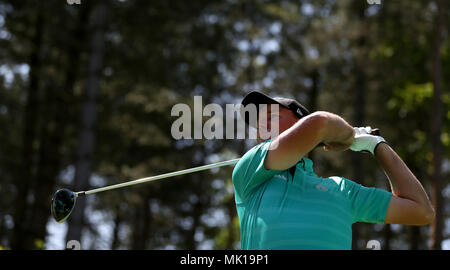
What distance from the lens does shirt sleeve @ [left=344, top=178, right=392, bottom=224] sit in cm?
284

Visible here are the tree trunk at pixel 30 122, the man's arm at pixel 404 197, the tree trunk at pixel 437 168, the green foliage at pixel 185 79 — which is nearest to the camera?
the man's arm at pixel 404 197

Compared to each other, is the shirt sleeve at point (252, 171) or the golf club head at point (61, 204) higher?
the shirt sleeve at point (252, 171)

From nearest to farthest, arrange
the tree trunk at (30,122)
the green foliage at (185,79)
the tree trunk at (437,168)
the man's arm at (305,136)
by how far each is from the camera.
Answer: the man's arm at (305,136), the tree trunk at (437,168), the green foliage at (185,79), the tree trunk at (30,122)

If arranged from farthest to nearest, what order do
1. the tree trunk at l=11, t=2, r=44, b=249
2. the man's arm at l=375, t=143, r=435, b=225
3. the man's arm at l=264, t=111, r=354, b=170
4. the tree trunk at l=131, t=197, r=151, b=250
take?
the tree trunk at l=131, t=197, r=151, b=250 < the tree trunk at l=11, t=2, r=44, b=249 < the man's arm at l=375, t=143, r=435, b=225 < the man's arm at l=264, t=111, r=354, b=170

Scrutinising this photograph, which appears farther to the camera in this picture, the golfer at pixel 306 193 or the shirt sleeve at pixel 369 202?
the shirt sleeve at pixel 369 202

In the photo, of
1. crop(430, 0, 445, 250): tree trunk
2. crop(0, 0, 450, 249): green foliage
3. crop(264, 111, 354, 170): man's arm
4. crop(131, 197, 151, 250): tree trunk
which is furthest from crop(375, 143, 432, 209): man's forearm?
crop(131, 197, 151, 250): tree trunk

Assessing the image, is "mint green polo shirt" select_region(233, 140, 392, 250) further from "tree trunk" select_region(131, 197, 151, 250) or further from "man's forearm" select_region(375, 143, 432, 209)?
"tree trunk" select_region(131, 197, 151, 250)

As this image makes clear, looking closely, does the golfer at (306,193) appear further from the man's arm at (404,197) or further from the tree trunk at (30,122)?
the tree trunk at (30,122)

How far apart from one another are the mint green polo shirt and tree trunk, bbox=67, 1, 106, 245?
25.9 feet

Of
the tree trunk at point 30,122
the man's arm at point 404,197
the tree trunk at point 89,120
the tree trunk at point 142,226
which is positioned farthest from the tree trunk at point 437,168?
the tree trunk at point 142,226

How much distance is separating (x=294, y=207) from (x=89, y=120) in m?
9.07

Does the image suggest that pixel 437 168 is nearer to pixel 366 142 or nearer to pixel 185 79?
pixel 185 79

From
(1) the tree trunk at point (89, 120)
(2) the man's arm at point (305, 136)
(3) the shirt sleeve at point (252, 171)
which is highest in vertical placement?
(1) the tree trunk at point (89, 120)

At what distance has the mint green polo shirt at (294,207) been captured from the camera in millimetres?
2570
